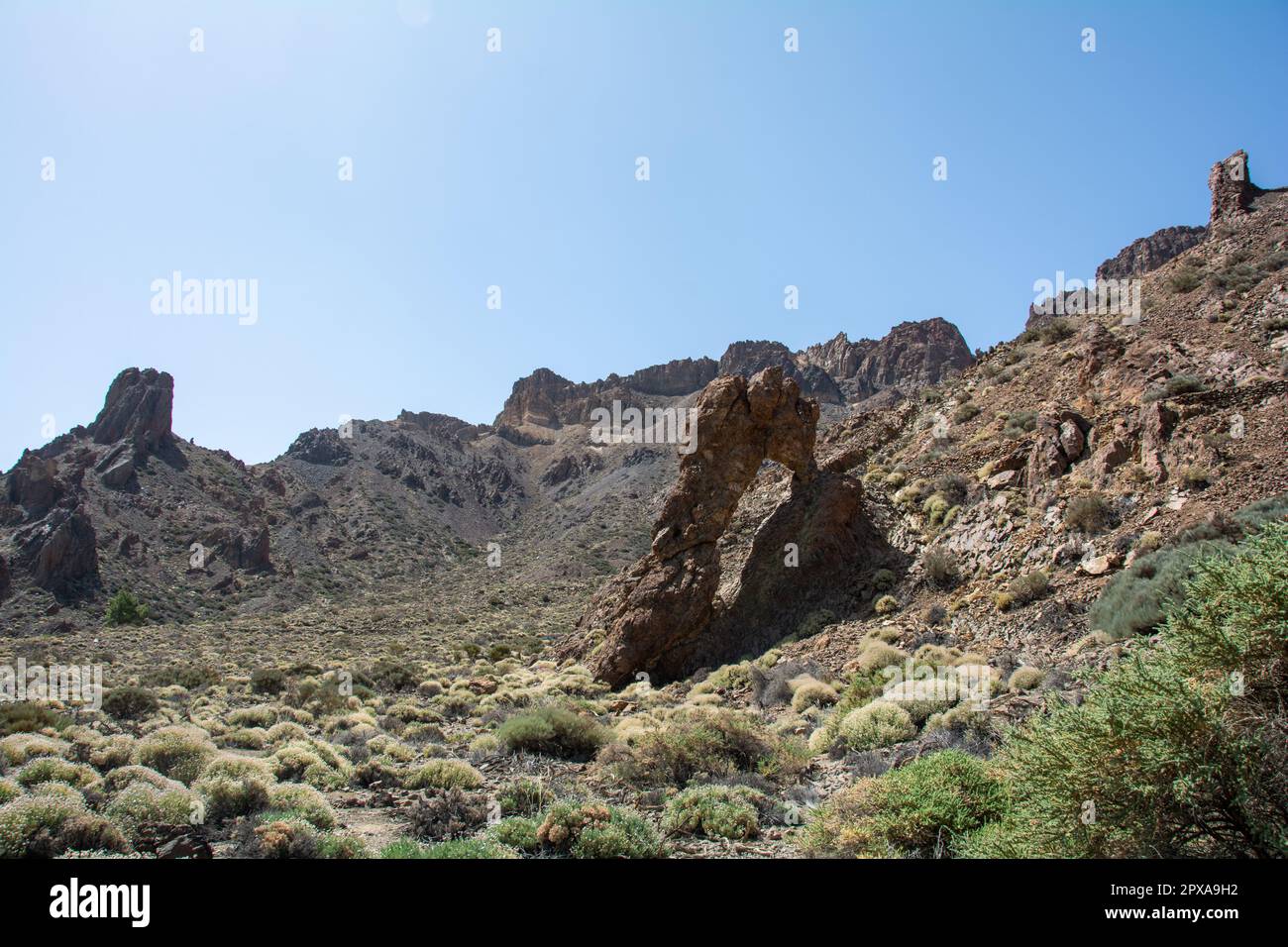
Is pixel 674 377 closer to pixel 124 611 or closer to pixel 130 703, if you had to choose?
pixel 124 611

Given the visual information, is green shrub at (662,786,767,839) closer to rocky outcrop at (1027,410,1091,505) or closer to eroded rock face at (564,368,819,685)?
eroded rock face at (564,368,819,685)

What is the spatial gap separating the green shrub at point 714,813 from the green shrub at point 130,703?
13565 millimetres

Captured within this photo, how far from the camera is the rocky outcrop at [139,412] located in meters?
68.2

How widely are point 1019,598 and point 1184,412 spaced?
→ 555 centimetres

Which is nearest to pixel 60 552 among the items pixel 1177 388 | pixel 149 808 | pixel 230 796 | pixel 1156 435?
pixel 230 796

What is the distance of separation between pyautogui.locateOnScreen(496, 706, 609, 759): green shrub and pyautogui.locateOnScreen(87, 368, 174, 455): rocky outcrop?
71234 millimetres

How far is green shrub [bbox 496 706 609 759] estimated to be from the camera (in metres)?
11.7

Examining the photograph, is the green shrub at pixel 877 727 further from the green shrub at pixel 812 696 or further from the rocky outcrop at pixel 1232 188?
the rocky outcrop at pixel 1232 188

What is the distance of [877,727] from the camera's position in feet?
33.2

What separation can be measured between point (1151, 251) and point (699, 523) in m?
85.0
